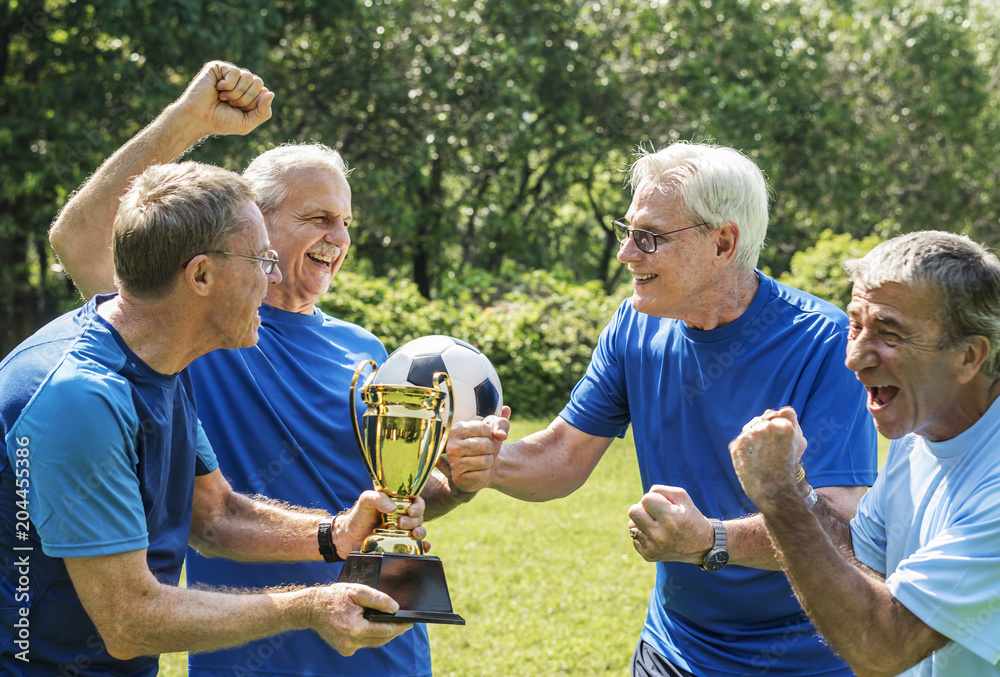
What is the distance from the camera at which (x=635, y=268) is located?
3416 millimetres

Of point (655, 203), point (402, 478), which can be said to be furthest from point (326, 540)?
point (655, 203)

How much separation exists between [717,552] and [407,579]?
37.7 inches

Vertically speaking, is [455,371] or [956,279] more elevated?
[956,279]

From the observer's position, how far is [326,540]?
2.93 metres

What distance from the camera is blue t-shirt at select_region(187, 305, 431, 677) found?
3064 mm

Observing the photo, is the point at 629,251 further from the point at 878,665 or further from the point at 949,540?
the point at 878,665

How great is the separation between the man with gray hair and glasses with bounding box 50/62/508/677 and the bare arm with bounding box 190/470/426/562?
84 mm

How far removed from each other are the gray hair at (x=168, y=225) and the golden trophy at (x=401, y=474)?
2.08ft

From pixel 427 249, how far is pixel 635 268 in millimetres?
14917

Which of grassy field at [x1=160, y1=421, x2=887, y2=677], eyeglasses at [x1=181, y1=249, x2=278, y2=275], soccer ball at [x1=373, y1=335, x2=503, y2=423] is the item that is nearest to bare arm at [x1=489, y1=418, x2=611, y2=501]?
soccer ball at [x1=373, y1=335, x2=503, y2=423]

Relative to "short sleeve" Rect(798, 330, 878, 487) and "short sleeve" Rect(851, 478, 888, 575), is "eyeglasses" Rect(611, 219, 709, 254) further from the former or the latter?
"short sleeve" Rect(851, 478, 888, 575)

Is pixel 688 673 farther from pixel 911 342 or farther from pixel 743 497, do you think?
pixel 911 342

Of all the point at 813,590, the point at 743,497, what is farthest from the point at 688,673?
the point at 813,590

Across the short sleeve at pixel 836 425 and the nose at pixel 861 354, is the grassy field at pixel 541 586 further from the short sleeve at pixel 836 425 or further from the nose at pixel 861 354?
the nose at pixel 861 354
